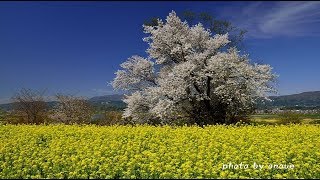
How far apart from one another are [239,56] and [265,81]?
2583 mm

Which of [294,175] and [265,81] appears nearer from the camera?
[294,175]

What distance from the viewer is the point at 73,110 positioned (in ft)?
130

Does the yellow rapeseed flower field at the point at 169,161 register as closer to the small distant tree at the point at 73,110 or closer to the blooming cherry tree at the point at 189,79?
the blooming cherry tree at the point at 189,79

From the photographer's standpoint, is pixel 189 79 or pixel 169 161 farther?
pixel 189 79

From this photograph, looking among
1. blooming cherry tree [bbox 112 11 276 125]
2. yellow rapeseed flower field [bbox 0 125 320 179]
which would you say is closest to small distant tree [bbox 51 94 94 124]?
blooming cherry tree [bbox 112 11 276 125]

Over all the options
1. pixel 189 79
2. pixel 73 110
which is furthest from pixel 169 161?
pixel 73 110

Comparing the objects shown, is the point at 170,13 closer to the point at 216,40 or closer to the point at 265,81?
the point at 216,40

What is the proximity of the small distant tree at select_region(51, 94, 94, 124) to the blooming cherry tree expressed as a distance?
553 cm

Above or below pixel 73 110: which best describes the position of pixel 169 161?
below

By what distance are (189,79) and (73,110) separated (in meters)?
12.8

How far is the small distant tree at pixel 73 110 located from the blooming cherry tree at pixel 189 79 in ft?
18.2

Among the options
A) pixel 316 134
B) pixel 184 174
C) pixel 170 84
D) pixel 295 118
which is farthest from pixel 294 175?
pixel 295 118

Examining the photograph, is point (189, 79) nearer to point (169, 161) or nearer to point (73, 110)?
point (73, 110)

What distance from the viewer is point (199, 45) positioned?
3291cm
